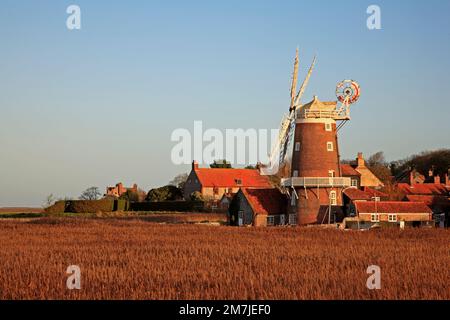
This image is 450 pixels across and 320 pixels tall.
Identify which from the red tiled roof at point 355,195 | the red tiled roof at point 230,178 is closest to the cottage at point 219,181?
the red tiled roof at point 230,178

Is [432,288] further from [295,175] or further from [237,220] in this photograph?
[237,220]

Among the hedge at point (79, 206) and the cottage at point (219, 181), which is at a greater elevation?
the cottage at point (219, 181)

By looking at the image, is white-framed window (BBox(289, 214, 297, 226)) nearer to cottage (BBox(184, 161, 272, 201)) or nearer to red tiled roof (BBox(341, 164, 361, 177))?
red tiled roof (BBox(341, 164, 361, 177))

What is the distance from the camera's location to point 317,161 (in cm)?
5619

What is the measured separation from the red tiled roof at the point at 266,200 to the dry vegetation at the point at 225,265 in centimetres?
1517

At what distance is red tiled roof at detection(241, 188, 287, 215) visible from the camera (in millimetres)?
59781

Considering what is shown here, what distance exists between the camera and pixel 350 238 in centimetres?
4175

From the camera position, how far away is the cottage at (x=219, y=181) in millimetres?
100562

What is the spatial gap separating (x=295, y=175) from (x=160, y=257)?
2982cm

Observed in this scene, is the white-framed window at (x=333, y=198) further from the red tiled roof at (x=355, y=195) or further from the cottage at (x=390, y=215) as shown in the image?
the red tiled roof at (x=355, y=195)

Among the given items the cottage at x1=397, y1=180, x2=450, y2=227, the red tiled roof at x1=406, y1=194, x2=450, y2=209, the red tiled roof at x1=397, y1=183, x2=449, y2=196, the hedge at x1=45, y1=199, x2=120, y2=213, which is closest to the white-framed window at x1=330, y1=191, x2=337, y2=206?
the cottage at x1=397, y1=180, x2=450, y2=227

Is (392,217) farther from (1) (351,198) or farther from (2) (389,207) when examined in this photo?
(1) (351,198)

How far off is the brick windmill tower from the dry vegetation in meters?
12.3
